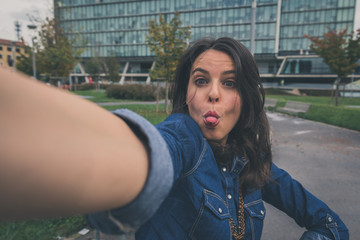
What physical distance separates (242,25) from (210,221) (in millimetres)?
57503

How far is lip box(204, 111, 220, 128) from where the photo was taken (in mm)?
1110

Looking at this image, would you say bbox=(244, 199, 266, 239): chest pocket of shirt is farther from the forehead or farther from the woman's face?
the forehead

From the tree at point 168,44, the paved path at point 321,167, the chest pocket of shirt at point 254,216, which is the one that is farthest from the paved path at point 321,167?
the tree at point 168,44

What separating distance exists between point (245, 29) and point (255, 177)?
56.7 meters

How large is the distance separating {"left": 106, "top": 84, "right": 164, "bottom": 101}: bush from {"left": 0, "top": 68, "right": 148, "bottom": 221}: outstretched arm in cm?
2003

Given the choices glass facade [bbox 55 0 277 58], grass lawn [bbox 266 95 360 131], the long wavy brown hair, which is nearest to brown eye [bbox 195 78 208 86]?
the long wavy brown hair

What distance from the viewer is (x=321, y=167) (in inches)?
214

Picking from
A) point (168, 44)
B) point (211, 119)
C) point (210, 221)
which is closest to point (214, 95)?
point (211, 119)

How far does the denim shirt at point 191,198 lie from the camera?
478 millimetres

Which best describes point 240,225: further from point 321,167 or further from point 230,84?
point 321,167

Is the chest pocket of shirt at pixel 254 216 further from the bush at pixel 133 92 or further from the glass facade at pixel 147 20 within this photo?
the glass facade at pixel 147 20

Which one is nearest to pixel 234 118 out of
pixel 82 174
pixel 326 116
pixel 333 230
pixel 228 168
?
pixel 228 168

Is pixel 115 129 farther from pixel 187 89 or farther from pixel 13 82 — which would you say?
pixel 187 89

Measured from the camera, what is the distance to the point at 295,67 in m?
50.1
